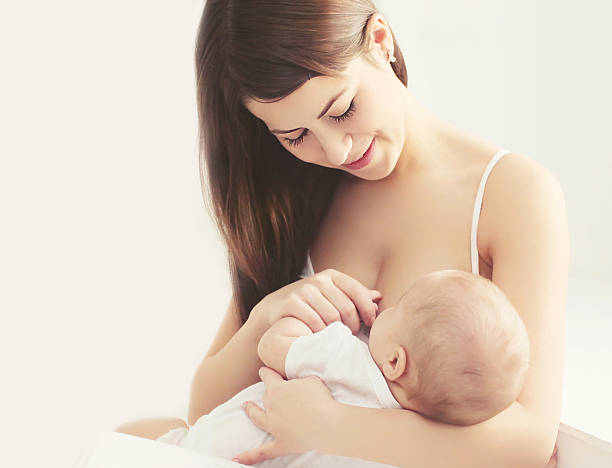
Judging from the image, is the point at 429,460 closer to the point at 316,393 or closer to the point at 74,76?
the point at 316,393

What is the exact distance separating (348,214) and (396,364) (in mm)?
604

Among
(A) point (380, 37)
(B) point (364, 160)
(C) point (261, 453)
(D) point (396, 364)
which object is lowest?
(C) point (261, 453)

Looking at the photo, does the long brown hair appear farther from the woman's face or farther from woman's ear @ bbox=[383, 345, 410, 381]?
woman's ear @ bbox=[383, 345, 410, 381]

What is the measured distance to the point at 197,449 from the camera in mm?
1382

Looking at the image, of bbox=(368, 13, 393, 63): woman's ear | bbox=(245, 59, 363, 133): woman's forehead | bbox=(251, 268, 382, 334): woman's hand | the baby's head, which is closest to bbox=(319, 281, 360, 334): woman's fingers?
bbox=(251, 268, 382, 334): woman's hand

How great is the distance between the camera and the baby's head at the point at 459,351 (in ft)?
3.82

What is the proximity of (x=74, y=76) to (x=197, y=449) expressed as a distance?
134cm

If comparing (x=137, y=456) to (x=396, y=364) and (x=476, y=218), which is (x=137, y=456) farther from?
(x=476, y=218)

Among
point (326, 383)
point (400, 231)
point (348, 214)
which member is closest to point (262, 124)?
point (348, 214)

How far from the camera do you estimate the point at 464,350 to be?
45.7 inches

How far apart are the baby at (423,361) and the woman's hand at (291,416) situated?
21 mm

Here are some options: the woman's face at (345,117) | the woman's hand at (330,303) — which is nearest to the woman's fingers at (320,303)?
the woman's hand at (330,303)

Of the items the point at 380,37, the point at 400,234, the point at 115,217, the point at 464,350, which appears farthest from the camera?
the point at 115,217

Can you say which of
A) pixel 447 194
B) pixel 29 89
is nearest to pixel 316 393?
pixel 447 194
